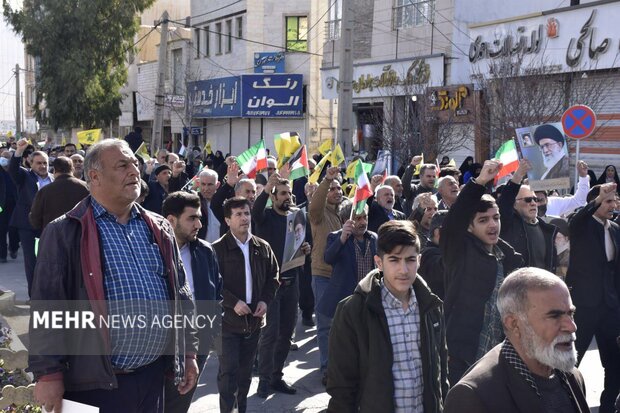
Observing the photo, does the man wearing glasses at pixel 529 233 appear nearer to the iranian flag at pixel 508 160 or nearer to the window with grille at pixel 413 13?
the iranian flag at pixel 508 160

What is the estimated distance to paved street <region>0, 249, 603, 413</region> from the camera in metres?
6.62

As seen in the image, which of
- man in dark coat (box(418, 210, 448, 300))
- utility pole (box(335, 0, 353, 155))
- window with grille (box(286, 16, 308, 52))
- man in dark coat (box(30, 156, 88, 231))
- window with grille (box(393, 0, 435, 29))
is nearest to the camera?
man in dark coat (box(418, 210, 448, 300))

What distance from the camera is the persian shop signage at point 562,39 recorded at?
18469 mm

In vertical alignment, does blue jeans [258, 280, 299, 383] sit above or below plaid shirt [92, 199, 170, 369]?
below

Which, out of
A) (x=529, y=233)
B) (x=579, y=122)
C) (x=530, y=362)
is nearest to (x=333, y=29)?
(x=579, y=122)

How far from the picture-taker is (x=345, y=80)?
665 inches

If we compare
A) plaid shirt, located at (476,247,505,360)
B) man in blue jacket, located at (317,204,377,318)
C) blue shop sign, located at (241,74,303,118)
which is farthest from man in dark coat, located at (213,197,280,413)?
blue shop sign, located at (241,74,303,118)

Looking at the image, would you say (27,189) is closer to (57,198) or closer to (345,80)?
(57,198)

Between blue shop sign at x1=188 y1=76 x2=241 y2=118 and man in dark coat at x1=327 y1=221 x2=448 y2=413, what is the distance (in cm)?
3075

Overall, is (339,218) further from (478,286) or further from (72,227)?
(72,227)

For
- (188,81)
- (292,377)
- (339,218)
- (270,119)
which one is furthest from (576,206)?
(188,81)

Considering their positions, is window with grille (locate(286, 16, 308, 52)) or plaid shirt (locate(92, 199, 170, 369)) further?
window with grille (locate(286, 16, 308, 52))

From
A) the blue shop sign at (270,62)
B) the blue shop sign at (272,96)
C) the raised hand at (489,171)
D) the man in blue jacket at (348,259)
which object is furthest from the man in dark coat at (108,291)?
the blue shop sign at (270,62)

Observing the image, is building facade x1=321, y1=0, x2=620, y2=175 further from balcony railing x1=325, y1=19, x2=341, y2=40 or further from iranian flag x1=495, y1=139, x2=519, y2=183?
iranian flag x1=495, y1=139, x2=519, y2=183
